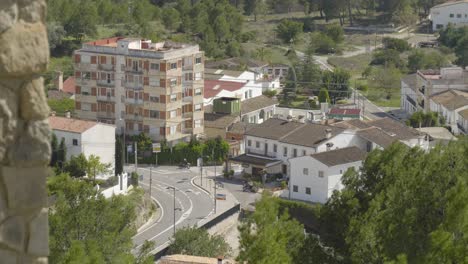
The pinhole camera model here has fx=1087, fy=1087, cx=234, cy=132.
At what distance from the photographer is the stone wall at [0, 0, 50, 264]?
2.07 meters

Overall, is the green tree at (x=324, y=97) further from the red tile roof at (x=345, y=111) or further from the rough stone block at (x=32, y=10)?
the rough stone block at (x=32, y=10)

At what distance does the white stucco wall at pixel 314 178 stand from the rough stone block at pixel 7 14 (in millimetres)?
19430

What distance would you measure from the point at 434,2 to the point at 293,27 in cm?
826

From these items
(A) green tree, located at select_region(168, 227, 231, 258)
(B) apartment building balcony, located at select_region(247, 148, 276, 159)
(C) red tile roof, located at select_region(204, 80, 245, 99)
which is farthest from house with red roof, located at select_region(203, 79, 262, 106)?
(A) green tree, located at select_region(168, 227, 231, 258)

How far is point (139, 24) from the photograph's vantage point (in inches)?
1507

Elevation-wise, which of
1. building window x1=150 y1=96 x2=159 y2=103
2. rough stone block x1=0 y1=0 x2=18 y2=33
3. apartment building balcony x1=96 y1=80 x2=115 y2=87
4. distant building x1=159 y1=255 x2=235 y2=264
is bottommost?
distant building x1=159 y1=255 x2=235 y2=264

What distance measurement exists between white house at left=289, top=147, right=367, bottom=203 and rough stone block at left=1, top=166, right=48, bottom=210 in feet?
63.3

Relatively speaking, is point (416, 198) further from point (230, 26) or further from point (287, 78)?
point (230, 26)

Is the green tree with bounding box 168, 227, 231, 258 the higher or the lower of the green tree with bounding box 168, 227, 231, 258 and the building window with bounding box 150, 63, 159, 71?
the lower

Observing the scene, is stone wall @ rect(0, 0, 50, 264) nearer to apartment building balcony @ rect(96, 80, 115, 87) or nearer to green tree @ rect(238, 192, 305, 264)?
green tree @ rect(238, 192, 305, 264)

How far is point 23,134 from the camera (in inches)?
83.8

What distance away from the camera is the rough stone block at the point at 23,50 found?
205 centimetres

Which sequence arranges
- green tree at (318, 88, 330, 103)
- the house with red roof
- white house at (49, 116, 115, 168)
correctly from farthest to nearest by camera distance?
green tree at (318, 88, 330, 103) → the house with red roof → white house at (49, 116, 115, 168)

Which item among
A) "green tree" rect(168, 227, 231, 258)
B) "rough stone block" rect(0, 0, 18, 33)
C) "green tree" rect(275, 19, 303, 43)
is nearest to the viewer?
"rough stone block" rect(0, 0, 18, 33)
